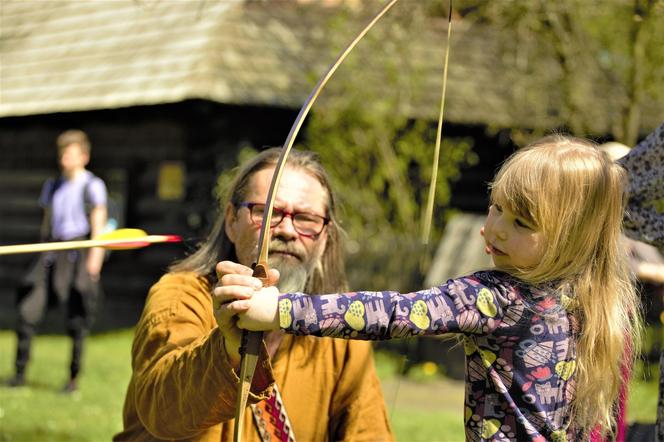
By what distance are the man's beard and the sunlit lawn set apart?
1.69m

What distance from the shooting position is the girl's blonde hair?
7.07 feet

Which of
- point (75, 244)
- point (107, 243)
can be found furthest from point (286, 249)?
point (75, 244)

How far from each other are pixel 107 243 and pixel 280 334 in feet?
1.81

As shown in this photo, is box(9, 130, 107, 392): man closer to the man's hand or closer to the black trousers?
the black trousers

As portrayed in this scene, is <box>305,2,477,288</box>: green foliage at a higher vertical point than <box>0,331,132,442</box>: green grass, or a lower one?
higher

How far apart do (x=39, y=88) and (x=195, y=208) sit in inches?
97.7

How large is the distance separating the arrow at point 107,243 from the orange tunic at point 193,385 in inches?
8.2

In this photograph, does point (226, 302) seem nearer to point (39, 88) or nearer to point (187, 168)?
point (187, 168)

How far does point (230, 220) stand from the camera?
9.32 feet

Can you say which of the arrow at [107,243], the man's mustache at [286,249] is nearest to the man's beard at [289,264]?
the man's mustache at [286,249]

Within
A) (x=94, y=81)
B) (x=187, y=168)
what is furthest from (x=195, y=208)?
(x=94, y=81)

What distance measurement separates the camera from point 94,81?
12031 mm

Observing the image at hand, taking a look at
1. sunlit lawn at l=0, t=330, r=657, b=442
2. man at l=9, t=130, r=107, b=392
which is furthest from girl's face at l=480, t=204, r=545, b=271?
man at l=9, t=130, r=107, b=392

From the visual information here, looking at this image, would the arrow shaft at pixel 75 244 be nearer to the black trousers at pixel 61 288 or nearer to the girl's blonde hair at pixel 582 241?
the girl's blonde hair at pixel 582 241
